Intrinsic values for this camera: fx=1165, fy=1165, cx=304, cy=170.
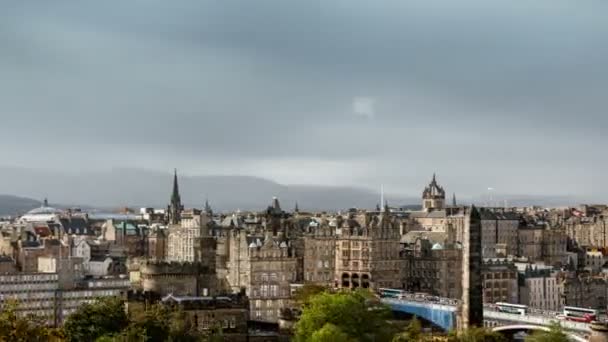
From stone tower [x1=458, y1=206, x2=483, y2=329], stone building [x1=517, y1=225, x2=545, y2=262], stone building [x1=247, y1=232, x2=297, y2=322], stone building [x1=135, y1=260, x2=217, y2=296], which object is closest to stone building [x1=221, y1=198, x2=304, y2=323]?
stone building [x1=247, y1=232, x2=297, y2=322]

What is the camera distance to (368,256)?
351 ft

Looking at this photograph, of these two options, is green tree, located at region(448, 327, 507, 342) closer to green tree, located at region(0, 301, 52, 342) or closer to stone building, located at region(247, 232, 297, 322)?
stone building, located at region(247, 232, 297, 322)

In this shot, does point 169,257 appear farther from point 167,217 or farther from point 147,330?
point 147,330

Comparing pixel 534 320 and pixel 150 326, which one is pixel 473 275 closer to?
pixel 534 320

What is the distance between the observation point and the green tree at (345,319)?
7812 centimetres

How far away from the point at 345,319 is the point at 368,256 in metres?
28.4

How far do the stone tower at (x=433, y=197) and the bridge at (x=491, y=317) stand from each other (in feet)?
213

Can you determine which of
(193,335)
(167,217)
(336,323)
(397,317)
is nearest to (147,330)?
(193,335)

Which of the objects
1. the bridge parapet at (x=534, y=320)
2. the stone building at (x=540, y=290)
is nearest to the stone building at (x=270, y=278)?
the bridge parapet at (x=534, y=320)

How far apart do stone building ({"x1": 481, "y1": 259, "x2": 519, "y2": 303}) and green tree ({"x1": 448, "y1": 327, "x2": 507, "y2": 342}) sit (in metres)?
40.2

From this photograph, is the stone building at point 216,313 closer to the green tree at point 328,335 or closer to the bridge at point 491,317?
the green tree at point 328,335

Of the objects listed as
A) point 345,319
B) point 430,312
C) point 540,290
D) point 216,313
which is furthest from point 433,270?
point 345,319

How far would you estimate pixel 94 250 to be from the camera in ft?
417

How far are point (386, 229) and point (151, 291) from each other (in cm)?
2634
